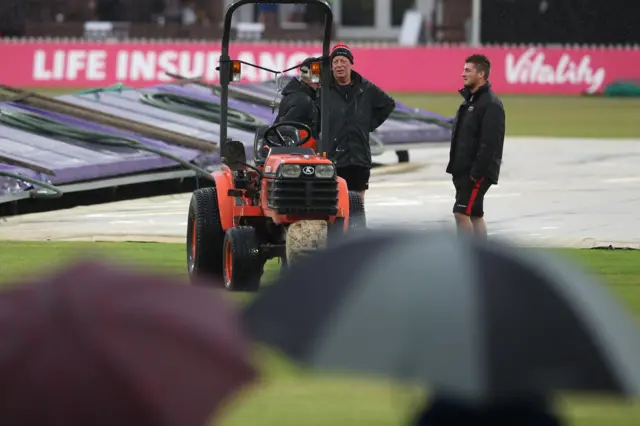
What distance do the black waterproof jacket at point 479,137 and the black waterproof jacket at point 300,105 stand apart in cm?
112

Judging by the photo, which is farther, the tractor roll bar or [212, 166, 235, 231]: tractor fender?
the tractor roll bar

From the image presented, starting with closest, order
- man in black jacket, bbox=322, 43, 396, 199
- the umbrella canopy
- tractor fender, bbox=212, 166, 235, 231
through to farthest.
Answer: the umbrella canopy < tractor fender, bbox=212, 166, 235, 231 < man in black jacket, bbox=322, 43, 396, 199

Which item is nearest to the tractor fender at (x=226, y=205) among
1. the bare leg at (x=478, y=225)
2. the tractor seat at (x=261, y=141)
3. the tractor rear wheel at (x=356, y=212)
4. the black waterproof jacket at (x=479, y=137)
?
the tractor seat at (x=261, y=141)

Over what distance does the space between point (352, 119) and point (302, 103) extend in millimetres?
644

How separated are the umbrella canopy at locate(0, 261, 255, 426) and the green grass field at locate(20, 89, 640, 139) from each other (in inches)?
1038

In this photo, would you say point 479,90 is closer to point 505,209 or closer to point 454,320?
point 505,209

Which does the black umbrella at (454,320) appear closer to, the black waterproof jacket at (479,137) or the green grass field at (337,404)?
the green grass field at (337,404)

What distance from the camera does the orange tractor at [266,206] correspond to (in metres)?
11.0

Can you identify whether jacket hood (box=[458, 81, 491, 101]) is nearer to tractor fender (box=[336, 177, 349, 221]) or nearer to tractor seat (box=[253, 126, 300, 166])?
tractor seat (box=[253, 126, 300, 166])

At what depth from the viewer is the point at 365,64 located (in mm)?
39219

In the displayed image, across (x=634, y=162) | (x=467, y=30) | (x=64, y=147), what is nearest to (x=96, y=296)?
(x=64, y=147)

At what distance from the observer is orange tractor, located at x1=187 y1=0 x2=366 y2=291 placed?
432 inches

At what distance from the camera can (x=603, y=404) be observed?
7.80 m

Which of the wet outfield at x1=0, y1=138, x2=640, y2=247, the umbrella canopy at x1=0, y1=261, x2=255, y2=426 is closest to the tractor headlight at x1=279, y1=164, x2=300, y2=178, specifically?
the wet outfield at x1=0, y1=138, x2=640, y2=247
